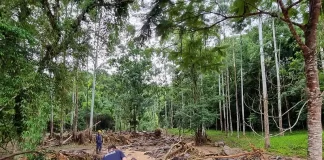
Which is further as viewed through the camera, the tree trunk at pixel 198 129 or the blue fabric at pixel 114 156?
the tree trunk at pixel 198 129

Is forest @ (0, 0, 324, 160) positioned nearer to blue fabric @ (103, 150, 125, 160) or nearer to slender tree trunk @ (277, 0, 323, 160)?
slender tree trunk @ (277, 0, 323, 160)

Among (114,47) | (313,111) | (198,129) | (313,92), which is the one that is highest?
(114,47)

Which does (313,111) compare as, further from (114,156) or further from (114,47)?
(114,47)

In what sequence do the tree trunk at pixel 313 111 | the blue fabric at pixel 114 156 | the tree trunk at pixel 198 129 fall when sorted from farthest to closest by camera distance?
the tree trunk at pixel 198 129 < the blue fabric at pixel 114 156 < the tree trunk at pixel 313 111

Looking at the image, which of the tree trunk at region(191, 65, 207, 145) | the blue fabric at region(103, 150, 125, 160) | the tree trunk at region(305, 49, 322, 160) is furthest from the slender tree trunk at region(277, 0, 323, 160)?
the tree trunk at region(191, 65, 207, 145)

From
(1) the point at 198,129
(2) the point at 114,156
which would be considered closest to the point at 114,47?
(2) the point at 114,156

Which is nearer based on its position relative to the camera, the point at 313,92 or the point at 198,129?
the point at 313,92

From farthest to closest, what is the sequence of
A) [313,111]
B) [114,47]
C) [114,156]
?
[114,47], [114,156], [313,111]

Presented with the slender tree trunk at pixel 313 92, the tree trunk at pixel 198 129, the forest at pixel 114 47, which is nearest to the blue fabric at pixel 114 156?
the forest at pixel 114 47

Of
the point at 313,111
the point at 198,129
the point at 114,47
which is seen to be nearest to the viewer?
the point at 313,111

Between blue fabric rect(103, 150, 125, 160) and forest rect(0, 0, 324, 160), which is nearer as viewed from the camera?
forest rect(0, 0, 324, 160)

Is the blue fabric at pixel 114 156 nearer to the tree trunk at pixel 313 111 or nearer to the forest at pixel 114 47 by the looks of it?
the forest at pixel 114 47

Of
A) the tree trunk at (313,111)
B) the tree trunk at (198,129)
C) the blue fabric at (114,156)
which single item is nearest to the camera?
the tree trunk at (313,111)

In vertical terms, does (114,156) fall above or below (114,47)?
below
